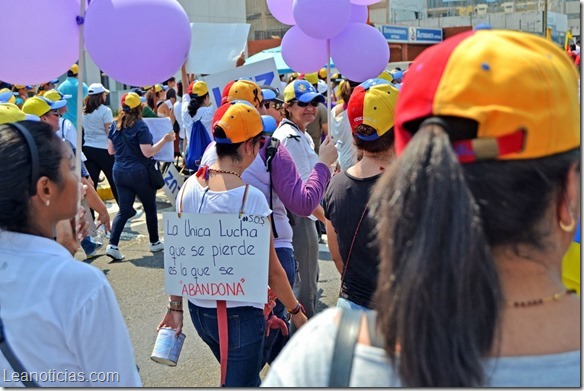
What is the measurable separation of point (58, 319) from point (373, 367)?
1036mm

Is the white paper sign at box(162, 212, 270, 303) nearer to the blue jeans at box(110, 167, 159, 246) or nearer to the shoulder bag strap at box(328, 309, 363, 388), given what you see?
the shoulder bag strap at box(328, 309, 363, 388)

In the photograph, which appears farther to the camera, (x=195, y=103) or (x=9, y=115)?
(x=195, y=103)

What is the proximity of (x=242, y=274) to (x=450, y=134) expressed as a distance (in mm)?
2035

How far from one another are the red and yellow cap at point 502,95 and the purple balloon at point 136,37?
2.50m

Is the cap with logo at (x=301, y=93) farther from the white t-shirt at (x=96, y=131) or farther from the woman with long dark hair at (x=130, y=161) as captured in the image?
the white t-shirt at (x=96, y=131)

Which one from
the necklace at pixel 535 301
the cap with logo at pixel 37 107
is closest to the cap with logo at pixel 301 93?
the cap with logo at pixel 37 107

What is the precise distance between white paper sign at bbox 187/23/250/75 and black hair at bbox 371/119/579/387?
10.9 metres

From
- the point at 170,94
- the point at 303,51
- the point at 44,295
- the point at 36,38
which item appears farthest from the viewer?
the point at 170,94

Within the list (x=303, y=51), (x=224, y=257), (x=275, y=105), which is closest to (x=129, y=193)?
(x=275, y=105)

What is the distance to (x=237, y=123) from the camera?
3148 mm

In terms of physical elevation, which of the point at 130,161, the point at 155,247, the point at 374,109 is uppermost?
the point at 374,109

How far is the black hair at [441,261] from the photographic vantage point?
0.99 metres

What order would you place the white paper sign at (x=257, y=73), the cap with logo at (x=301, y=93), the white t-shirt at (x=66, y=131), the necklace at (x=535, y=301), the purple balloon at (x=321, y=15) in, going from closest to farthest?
the necklace at (x=535, y=301)
the purple balloon at (x=321, y=15)
the cap with logo at (x=301, y=93)
the white paper sign at (x=257, y=73)
the white t-shirt at (x=66, y=131)

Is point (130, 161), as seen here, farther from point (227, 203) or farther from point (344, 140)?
point (227, 203)
